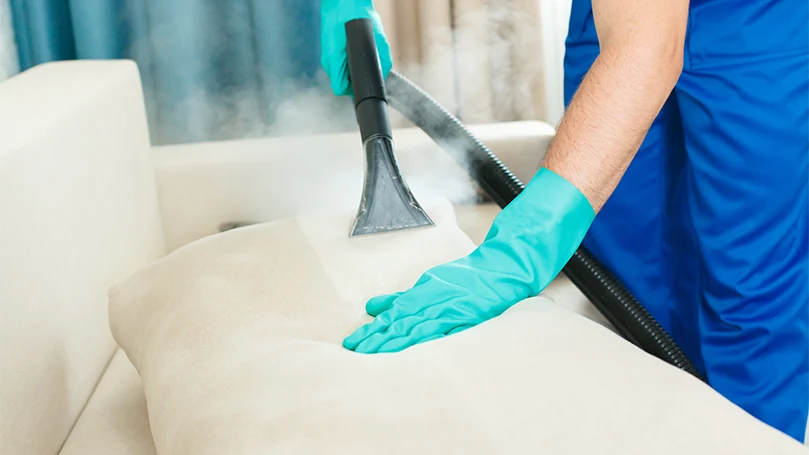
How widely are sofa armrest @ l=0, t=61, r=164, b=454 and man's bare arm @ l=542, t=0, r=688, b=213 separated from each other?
27.9 inches

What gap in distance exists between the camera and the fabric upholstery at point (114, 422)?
1124 mm

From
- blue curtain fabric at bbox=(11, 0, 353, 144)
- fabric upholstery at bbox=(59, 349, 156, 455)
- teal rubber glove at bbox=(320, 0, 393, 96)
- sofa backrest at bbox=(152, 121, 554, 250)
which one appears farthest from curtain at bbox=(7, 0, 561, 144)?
fabric upholstery at bbox=(59, 349, 156, 455)

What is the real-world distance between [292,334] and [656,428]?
1.47 feet

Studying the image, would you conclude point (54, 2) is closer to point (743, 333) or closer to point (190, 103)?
point (190, 103)

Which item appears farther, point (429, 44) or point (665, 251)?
point (429, 44)

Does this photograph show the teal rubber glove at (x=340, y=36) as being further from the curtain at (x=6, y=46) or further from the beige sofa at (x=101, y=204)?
the curtain at (x=6, y=46)

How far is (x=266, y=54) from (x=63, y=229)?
4.34ft

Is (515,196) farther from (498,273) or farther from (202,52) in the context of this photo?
(202,52)

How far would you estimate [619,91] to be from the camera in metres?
1.11

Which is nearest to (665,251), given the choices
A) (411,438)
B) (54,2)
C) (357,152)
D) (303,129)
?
(357,152)

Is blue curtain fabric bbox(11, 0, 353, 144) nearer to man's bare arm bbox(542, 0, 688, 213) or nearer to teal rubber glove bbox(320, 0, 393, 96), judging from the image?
teal rubber glove bbox(320, 0, 393, 96)

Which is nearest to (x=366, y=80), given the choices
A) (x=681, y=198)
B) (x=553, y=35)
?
(x=681, y=198)

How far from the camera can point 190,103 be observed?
2426 millimetres

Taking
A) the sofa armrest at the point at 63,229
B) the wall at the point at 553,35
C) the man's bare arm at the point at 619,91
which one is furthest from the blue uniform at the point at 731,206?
the wall at the point at 553,35
